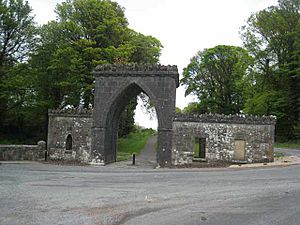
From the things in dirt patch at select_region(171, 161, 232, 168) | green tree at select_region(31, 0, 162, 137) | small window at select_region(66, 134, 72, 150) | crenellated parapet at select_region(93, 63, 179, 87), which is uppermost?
green tree at select_region(31, 0, 162, 137)

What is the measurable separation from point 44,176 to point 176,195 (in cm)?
705

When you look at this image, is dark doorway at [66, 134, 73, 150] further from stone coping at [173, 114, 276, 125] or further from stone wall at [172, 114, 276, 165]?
stone coping at [173, 114, 276, 125]

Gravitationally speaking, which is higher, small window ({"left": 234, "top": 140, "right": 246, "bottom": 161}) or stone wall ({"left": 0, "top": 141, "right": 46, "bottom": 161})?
small window ({"left": 234, "top": 140, "right": 246, "bottom": 161})

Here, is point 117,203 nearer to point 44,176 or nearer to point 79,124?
point 44,176

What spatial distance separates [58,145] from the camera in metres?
23.7

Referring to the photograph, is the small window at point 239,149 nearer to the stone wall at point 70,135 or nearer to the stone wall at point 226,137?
the stone wall at point 226,137

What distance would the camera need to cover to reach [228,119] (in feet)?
67.9

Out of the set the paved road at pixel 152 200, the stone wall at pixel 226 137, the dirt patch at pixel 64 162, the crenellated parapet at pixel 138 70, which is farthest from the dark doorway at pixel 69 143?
the paved road at pixel 152 200

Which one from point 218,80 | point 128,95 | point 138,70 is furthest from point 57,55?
point 218,80

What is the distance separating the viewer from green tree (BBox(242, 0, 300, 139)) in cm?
3594

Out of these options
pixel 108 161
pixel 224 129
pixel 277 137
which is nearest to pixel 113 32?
pixel 108 161

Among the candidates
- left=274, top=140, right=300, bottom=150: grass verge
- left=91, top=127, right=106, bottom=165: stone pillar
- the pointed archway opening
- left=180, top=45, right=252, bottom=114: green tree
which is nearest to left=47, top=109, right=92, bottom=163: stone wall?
left=91, top=127, right=106, bottom=165: stone pillar

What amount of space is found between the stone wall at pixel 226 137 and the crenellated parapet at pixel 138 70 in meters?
2.91

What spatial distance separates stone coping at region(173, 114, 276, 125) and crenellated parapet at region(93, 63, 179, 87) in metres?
2.70
